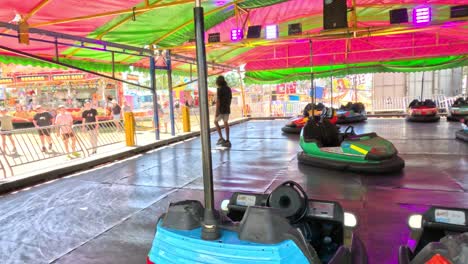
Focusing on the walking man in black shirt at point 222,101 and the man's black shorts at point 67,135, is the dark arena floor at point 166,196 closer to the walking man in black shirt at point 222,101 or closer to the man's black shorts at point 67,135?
the walking man in black shirt at point 222,101

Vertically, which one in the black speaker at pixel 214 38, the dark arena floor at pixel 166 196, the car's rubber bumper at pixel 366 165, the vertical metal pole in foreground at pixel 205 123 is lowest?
the dark arena floor at pixel 166 196

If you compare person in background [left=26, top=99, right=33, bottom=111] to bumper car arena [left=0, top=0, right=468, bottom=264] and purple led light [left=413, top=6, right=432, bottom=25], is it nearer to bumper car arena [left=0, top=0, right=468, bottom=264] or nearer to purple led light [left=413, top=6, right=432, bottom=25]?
bumper car arena [left=0, top=0, right=468, bottom=264]

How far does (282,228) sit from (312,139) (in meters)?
3.65

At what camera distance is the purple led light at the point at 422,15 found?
5.37m

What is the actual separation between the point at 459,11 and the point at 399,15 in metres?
0.82

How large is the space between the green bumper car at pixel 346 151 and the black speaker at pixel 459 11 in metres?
2.51

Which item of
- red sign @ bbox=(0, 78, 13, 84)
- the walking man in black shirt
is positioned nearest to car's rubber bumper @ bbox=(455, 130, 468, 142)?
the walking man in black shirt

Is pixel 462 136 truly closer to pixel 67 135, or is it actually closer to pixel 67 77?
pixel 67 135

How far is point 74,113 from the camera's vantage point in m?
13.1

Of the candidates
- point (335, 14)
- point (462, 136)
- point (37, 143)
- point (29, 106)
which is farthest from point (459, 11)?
point (29, 106)

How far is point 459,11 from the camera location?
5.26m

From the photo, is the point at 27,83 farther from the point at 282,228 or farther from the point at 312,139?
the point at 282,228

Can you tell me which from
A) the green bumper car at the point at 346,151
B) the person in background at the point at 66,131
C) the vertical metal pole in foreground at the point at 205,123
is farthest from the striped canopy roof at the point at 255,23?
the vertical metal pole in foreground at the point at 205,123

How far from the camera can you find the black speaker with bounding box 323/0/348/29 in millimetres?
5320
